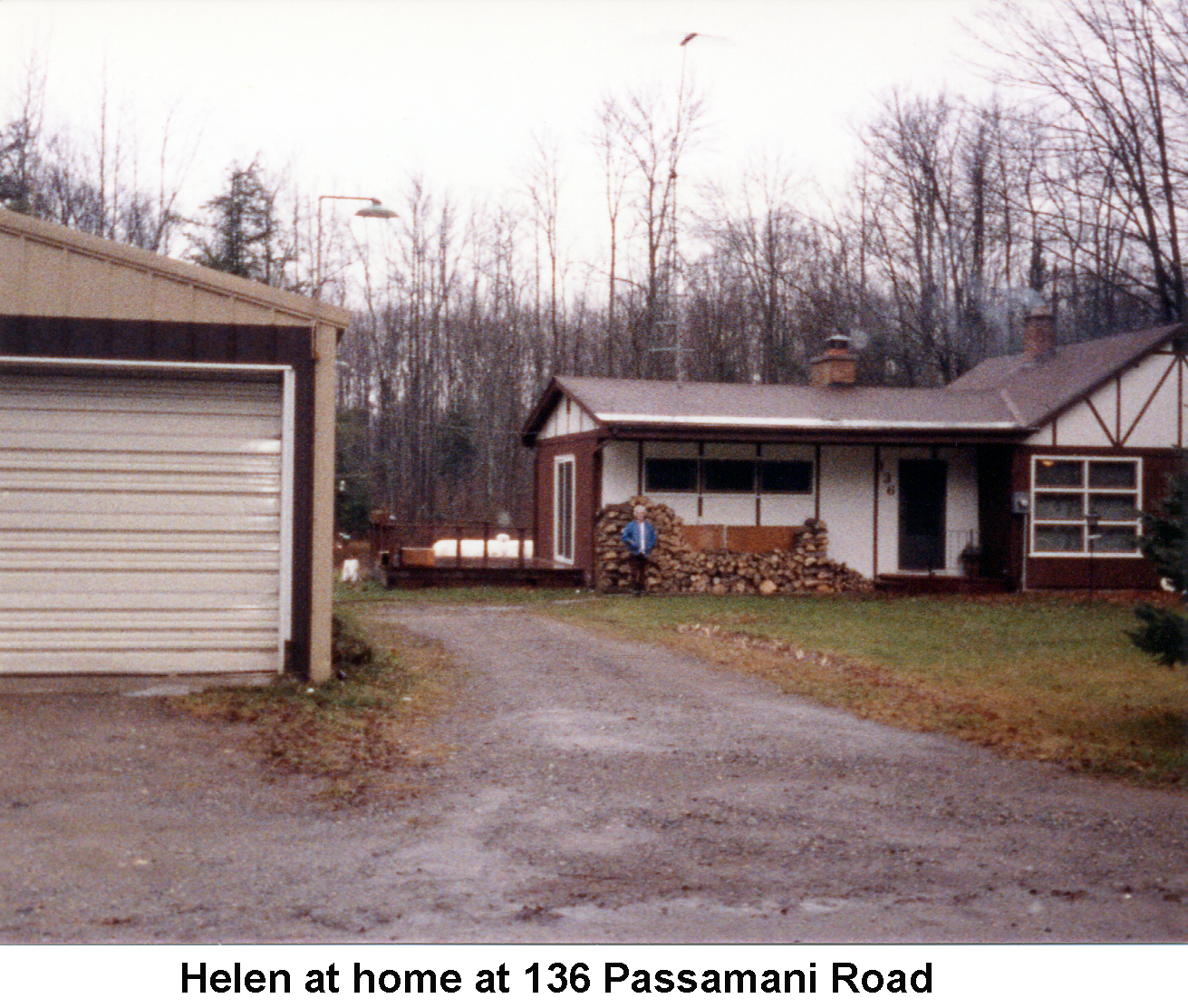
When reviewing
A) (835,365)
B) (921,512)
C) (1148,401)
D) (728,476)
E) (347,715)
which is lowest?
(347,715)

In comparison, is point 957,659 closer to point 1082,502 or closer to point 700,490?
point 700,490

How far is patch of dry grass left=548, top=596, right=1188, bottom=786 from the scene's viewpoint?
28.9ft

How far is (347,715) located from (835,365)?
55.8 feet

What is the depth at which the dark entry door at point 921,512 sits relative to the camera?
22.0 m

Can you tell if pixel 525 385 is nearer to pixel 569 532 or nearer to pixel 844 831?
pixel 569 532

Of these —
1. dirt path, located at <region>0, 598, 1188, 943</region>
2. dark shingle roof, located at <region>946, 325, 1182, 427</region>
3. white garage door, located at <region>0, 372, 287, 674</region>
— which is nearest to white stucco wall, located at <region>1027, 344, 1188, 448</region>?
dark shingle roof, located at <region>946, 325, 1182, 427</region>

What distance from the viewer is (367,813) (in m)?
6.46

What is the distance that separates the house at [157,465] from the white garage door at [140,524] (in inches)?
0.4

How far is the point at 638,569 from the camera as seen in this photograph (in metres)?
20.5

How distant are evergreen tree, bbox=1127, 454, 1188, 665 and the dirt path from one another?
61.4 inches

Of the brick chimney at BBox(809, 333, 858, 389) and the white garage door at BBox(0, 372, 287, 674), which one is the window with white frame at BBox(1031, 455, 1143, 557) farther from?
the white garage door at BBox(0, 372, 287, 674)

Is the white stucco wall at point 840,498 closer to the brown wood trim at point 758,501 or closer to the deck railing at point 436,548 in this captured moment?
the brown wood trim at point 758,501

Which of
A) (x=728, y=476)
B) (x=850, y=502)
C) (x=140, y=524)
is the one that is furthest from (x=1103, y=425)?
(x=140, y=524)

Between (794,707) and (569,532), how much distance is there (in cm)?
1363
